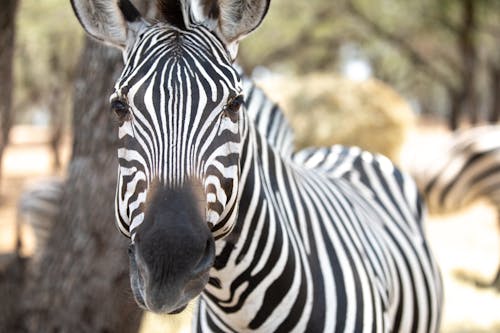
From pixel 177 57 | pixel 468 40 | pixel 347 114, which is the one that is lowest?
pixel 177 57

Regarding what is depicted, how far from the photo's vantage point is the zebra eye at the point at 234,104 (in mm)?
1822

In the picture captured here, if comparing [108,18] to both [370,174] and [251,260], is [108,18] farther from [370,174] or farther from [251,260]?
[370,174]

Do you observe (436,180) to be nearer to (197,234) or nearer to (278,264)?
(278,264)

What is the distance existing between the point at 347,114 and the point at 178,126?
1181 cm

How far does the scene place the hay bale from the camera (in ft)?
42.7

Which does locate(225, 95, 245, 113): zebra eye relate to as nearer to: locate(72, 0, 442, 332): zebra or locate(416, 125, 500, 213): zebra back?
locate(72, 0, 442, 332): zebra

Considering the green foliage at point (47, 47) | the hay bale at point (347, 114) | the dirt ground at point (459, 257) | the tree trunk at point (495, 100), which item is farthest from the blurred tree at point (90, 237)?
the tree trunk at point (495, 100)

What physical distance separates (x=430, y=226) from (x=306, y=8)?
37.4 feet

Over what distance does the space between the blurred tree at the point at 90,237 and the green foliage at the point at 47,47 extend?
11.9m

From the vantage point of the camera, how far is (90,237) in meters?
3.83

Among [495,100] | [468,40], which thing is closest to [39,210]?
[468,40]

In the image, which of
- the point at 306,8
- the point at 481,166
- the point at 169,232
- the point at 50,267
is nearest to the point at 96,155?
the point at 50,267

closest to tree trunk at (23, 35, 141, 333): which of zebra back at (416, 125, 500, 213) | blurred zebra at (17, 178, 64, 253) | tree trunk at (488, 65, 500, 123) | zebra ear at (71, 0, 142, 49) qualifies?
zebra ear at (71, 0, 142, 49)

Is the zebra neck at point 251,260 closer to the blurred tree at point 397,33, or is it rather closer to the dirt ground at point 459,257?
the dirt ground at point 459,257
